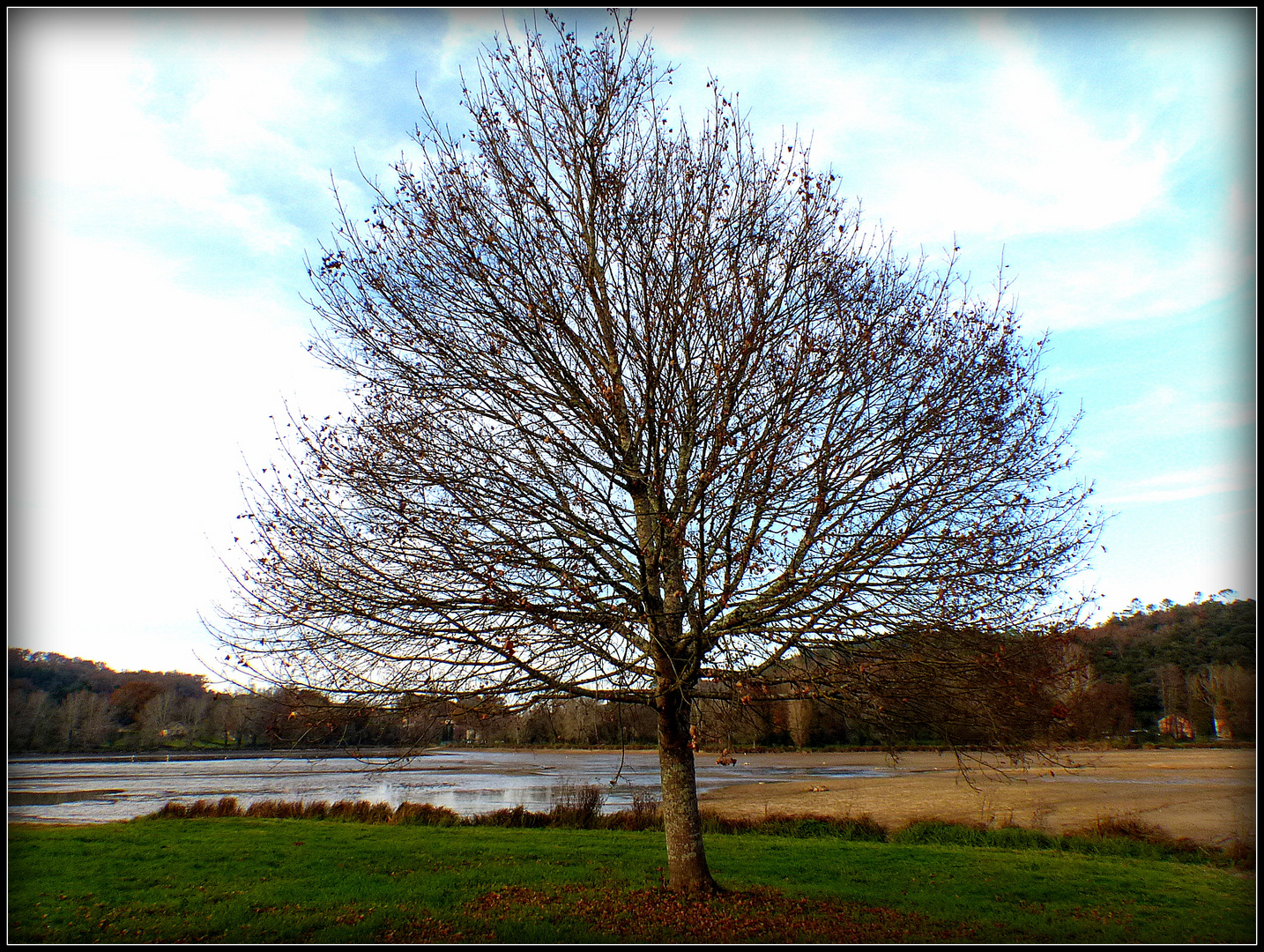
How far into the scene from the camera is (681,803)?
7566 mm

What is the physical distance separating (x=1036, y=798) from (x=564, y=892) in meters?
25.9

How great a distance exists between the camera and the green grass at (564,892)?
23.4 feet

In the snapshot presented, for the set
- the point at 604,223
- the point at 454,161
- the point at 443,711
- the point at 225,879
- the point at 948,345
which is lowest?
the point at 225,879

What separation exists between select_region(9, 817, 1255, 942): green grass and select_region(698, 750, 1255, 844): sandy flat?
2245 millimetres

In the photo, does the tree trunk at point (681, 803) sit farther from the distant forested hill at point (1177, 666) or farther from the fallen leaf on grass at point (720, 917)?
the distant forested hill at point (1177, 666)

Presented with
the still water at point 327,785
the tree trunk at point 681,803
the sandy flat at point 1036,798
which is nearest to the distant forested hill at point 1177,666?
the sandy flat at point 1036,798

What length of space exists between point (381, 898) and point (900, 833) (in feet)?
51.1

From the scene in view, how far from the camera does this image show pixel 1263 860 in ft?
24.7

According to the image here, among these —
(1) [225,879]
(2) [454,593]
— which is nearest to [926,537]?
(2) [454,593]

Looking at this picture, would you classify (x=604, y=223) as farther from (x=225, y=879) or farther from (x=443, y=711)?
(x=225, y=879)

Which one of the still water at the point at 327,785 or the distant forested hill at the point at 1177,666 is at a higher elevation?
the distant forested hill at the point at 1177,666

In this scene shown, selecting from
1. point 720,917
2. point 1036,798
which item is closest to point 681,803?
point 720,917

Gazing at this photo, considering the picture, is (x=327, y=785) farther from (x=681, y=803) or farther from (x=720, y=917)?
(x=720, y=917)

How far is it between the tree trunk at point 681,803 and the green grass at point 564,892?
1.25 ft
